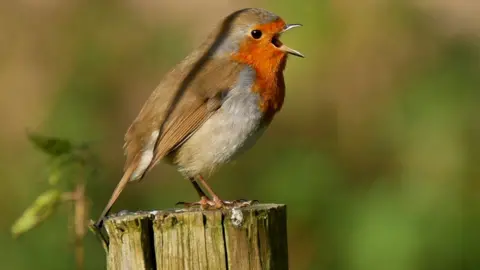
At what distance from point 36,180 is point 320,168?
1895mm

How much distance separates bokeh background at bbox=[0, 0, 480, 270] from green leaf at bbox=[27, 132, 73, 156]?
79.0 inches

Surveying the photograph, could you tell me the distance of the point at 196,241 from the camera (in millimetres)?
3258

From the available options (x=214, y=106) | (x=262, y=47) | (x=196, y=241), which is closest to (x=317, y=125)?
(x=262, y=47)

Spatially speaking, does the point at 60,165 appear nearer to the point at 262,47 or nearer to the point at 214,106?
the point at 214,106

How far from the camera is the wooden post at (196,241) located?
3.24 meters

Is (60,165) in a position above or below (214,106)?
below

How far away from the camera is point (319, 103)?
289 inches

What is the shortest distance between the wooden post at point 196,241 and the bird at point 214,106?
1.11 m

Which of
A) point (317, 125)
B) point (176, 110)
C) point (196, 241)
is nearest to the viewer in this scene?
point (196, 241)

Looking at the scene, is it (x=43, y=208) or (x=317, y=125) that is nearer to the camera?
(x=43, y=208)

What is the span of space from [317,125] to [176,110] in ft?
9.22

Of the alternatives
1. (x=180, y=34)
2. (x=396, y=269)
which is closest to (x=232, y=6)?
(x=180, y=34)

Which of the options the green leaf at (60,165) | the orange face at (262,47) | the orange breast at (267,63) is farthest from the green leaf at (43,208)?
the orange face at (262,47)

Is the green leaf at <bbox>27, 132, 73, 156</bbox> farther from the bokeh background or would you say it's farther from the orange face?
the bokeh background
